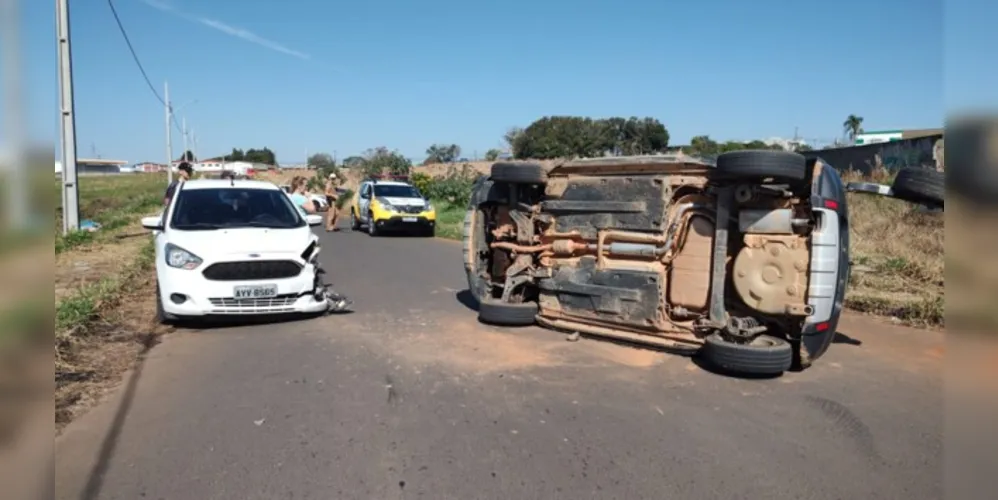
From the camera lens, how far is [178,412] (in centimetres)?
479

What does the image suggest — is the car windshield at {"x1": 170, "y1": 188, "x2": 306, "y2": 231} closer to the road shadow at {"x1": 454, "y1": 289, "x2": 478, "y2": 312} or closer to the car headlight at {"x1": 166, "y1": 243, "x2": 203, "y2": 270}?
the car headlight at {"x1": 166, "y1": 243, "x2": 203, "y2": 270}

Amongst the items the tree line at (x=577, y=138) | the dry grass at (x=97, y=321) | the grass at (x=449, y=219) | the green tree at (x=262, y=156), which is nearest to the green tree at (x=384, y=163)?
the tree line at (x=577, y=138)

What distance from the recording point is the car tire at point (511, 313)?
755 cm

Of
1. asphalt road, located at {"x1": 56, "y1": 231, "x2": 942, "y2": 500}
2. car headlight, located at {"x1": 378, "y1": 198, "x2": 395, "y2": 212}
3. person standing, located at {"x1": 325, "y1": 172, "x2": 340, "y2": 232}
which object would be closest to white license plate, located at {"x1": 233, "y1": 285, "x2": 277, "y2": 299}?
asphalt road, located at {"x1": 56, "y1": 231, "x2": 942, "y2": 500}

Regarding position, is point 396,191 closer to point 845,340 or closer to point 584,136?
point 845,340

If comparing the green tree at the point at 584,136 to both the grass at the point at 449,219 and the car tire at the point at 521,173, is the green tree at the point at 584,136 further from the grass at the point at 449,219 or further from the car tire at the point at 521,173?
the car tire at the point at 521,173

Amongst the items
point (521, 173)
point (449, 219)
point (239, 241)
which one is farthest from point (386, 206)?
point (521, 173)

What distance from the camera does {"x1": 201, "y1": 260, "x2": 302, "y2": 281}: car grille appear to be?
24.1ft

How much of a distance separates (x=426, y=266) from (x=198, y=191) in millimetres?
5296

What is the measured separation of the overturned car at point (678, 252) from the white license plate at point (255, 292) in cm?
238

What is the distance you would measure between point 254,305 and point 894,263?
997 cm

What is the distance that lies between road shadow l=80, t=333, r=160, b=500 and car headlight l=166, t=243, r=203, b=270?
1.23m
